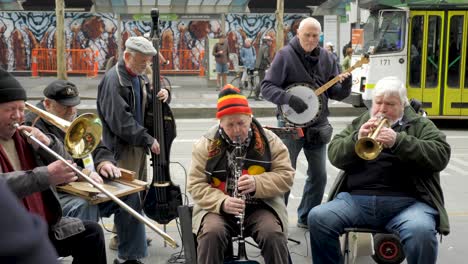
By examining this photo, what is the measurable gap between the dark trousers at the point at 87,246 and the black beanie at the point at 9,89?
3.31 feet

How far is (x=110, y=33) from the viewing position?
26.5 meters

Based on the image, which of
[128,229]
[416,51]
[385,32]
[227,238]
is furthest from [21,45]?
[227,238]

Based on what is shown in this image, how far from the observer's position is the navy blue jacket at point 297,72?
18.3 ft

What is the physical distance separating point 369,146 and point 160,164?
175cm

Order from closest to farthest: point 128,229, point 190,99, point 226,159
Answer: point 226,159, point 128,229, point 190,99

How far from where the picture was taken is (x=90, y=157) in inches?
173

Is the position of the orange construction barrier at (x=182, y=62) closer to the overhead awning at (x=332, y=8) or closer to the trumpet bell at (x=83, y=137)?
the overhead awning at (x=332, y=8)

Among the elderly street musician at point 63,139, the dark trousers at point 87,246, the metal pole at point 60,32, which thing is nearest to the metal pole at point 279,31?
the metal pole at point 60,32

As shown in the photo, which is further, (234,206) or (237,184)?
(237,184)

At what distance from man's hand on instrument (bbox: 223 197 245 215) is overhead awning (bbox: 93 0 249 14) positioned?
20240 millimetres

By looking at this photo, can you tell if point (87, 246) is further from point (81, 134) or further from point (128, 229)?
point (128, 229)

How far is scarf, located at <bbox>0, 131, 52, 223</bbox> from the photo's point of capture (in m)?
3.51

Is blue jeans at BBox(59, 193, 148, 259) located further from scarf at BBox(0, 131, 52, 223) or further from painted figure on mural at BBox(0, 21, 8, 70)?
painted figure on mural at BBox(0, 21, 8, 70)

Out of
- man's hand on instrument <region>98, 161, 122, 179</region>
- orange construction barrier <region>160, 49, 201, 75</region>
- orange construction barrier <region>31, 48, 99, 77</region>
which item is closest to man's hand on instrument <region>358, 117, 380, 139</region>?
man's hand on instrument <region>98, 161, 122, 179</region>
